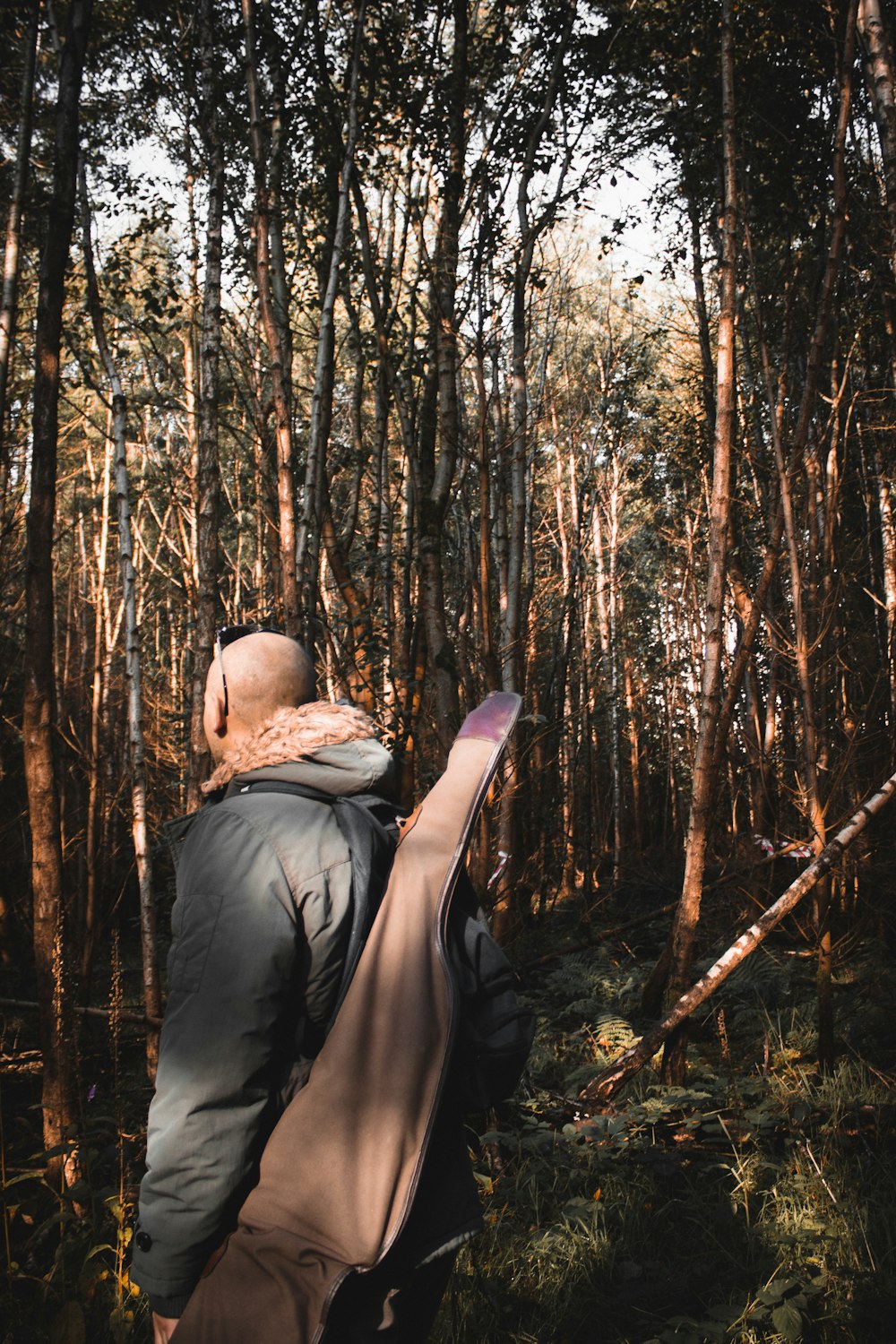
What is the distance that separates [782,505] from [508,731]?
3685 mm

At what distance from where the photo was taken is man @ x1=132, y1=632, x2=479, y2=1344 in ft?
4.04

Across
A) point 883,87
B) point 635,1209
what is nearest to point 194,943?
point 635,1209

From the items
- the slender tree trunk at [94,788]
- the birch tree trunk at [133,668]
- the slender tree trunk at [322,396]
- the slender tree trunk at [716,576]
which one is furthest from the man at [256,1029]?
the slender tree trunk at [94,788]

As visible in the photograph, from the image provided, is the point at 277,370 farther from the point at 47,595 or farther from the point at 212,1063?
the point at 212,1063

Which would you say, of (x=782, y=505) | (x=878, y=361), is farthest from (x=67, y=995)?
(x=878, y=361)

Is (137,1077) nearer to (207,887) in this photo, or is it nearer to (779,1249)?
(779,1249)

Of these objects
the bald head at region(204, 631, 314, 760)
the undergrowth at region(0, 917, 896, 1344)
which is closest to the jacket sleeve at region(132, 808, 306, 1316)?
the bald head at region(204, 631, 314, 760)

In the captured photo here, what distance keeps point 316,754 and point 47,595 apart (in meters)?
2.40

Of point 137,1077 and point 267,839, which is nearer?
point 267,839

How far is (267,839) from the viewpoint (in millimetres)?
1319

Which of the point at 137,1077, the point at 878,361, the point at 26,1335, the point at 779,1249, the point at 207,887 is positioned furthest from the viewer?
the point at 878,361

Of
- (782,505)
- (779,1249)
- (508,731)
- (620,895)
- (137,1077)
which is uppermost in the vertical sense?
(782,505)

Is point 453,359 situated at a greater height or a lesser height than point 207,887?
greater

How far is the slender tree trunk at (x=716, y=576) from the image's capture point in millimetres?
4426
